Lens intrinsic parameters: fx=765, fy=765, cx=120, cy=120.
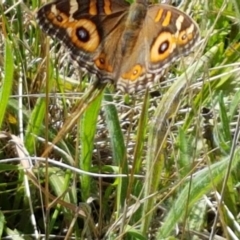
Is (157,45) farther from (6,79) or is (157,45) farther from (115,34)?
(6,79)

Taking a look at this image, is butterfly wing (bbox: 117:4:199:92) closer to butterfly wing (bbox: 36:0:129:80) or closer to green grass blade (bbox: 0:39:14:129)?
butterfly wing (bbox: 36:0:129:80)

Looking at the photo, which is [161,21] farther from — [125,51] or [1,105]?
[1,105]

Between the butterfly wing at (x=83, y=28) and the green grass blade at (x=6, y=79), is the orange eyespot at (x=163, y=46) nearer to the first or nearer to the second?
the butterfly wing at (x=83, y=28)

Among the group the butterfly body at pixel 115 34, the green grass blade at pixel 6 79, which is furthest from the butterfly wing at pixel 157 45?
the green grass blade at pixel 6 79

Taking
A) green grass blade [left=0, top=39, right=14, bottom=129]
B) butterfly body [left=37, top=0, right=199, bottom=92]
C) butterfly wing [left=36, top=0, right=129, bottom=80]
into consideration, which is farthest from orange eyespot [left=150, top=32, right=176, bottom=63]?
green grass blade [left=0, top=39, right=14, bottom=129]

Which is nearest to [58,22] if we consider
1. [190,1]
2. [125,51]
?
[125,51]

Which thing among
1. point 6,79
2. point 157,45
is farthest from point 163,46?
point 6,79
